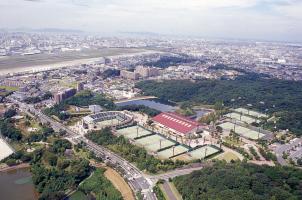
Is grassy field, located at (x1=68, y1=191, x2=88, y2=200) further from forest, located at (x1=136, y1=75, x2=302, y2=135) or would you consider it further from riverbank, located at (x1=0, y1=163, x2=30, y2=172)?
forest, located at (x1=136, y1=75, x2=302, y2=135)

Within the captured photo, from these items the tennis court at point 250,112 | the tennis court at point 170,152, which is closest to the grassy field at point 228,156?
the tennis court at point 170,152

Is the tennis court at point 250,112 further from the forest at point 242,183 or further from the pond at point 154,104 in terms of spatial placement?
the forest at point 242,183

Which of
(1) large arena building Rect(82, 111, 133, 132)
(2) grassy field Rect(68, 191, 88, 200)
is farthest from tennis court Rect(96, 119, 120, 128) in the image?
(2) grassy field Rect(68, 191, 88, 200)

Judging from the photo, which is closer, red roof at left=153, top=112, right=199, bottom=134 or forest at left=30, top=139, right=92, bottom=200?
forest at left=30, top=139, right=92, bottom=200

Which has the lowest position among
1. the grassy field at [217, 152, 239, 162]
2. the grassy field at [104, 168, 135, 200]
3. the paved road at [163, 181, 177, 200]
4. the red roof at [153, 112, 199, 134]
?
the grassy field at [104, 168, 135, 200]

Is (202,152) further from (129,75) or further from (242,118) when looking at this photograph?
(129,75)

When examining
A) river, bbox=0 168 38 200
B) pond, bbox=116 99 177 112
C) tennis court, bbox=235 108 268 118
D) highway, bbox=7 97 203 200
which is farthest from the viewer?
pond, bbox=116 99 177 112

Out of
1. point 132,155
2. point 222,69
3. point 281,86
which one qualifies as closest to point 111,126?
point 132,155
